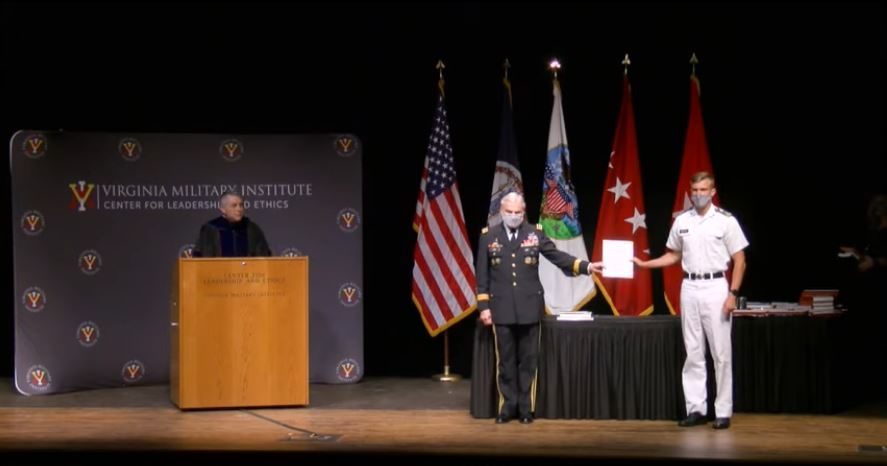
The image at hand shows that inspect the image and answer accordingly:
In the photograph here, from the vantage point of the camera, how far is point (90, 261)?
8.12 m

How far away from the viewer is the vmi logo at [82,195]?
26.5 ft

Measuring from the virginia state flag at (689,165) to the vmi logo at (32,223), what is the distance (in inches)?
176

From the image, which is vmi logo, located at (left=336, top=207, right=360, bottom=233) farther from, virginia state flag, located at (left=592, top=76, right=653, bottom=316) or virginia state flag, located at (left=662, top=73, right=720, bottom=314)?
virginia state flag, located at (left=662, top=73, right=720, bottom=314)

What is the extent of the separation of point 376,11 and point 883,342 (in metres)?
4.35

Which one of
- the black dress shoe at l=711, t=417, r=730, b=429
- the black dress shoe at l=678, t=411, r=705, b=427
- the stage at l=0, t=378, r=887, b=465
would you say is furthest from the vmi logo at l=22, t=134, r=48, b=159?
the black dress shoe at l=711, t=417, r=730, b=429

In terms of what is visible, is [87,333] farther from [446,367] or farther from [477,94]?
[477,94]

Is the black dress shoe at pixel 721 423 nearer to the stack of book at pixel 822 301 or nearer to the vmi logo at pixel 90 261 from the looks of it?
the stack of book at pixel 822 301

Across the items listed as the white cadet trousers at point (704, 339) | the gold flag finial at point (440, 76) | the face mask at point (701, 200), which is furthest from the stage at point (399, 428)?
the gold flag finial at point (440, 76)

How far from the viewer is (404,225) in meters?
8.86

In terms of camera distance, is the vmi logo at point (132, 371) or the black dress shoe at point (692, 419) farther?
the vmi logo at point (132, 371)

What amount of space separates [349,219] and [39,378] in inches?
96.8

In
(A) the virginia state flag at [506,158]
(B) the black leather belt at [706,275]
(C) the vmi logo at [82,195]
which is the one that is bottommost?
(B) the black leather belt at [706,275]

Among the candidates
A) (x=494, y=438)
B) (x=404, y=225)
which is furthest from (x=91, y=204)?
(x=494, y=438)

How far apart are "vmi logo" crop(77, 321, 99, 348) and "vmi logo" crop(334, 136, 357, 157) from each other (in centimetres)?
216
